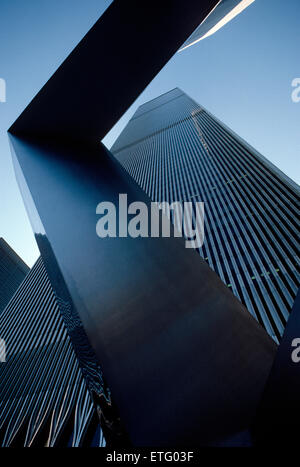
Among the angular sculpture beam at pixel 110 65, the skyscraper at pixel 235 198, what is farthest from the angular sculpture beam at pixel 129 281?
the skyscraper at pixel 235 198

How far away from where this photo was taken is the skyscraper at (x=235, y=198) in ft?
49.7

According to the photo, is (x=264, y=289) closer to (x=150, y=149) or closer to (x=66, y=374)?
(x=66, y=374)

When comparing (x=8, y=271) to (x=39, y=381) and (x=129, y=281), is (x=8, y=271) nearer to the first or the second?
(x=39, y=381)

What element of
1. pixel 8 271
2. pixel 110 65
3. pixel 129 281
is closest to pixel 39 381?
pixel 129 281

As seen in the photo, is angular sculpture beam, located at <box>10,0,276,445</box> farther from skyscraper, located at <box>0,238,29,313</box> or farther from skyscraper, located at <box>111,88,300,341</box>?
skyscraper, located at <box>0,238,29,313</box>

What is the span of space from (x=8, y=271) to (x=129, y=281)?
9180 cm

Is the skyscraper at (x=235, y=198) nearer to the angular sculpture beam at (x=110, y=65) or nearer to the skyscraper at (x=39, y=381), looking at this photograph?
the skyscraper at (x=39, y=381)

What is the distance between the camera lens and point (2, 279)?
7119 centimetres

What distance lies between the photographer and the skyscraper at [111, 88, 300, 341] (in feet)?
49.7

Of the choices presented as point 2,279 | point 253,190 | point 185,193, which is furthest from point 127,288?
point 2,279

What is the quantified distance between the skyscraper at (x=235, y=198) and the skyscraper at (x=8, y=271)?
2360 inches

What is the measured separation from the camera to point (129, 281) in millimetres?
915

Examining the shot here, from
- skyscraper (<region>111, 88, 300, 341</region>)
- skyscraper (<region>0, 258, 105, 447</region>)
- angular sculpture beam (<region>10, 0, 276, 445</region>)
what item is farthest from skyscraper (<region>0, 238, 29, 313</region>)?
angular sculpture beam (<region>10, 0, 276, 445</region>)
